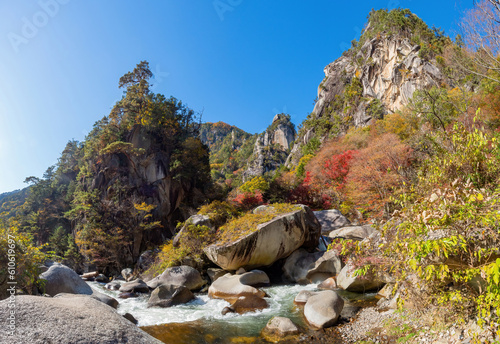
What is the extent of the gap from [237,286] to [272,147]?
63.1m

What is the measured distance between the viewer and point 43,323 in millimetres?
2691

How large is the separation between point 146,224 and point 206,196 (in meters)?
6.25

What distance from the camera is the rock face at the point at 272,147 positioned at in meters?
64.7

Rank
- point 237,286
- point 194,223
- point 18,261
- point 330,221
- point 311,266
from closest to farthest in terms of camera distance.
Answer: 1. point 18,261
2. point 237,286
3. point 311,266
4. point 194,223
5. point 330,221

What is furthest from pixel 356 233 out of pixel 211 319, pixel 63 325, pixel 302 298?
pixel 63 325

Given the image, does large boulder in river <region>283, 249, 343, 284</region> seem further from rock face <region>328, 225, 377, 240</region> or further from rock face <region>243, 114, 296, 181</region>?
rock face <region>243, 114, 296, 181</region>

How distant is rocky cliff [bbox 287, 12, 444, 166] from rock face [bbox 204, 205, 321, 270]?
82.7 ft

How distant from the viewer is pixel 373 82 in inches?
1470

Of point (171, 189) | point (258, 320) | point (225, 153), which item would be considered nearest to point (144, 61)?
point (171, 189)

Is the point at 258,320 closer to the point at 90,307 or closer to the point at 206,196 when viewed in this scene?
the point at 90,307

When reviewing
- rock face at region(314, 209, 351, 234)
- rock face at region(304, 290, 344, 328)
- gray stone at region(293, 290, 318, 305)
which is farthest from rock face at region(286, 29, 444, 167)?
rock face at region(304, 290, 344, 328)

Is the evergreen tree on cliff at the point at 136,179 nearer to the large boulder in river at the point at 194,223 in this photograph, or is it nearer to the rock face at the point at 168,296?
the large boulder in river at the point at 194,223

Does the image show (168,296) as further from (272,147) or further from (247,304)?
(272,147)

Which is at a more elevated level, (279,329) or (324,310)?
(324,310)
